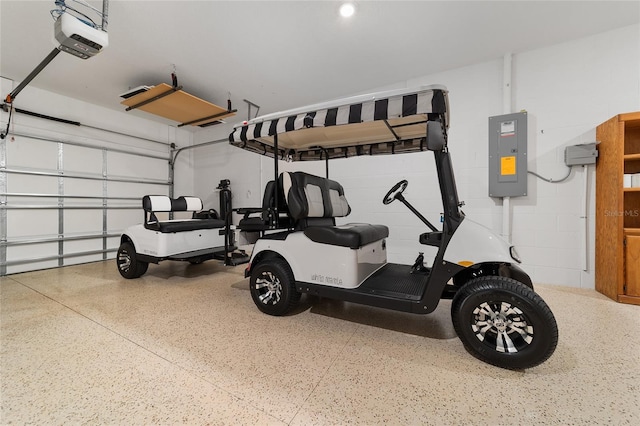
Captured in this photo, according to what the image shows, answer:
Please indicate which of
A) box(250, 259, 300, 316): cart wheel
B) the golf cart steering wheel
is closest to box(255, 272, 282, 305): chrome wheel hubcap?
box(250, 259, 300, 316): cart wheel

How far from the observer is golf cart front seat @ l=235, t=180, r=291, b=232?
2752 mm

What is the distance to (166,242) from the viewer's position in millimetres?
3830

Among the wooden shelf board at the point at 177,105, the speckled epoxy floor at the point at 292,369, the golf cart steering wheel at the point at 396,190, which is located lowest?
the speckled epoxy floor at the point at 292,369

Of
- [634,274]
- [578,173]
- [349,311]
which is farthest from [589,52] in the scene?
[349,311]

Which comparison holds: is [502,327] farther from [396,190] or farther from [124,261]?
[124,261]

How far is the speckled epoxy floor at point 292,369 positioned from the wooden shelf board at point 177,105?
331cm

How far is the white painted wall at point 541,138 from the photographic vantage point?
3.28 metres

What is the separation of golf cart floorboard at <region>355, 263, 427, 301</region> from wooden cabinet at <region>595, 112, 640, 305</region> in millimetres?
2429

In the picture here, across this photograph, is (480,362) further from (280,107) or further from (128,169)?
(128,169)

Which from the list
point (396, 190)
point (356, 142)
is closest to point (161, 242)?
point (356, 142)

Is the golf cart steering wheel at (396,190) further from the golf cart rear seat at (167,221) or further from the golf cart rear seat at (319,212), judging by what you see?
the golf cart rear seat at (167,221)

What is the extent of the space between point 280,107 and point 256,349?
17.2 ft

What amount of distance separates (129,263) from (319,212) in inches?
134

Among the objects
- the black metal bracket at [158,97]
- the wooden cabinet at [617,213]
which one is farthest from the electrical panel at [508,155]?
the black metal bracket at [158,97]
